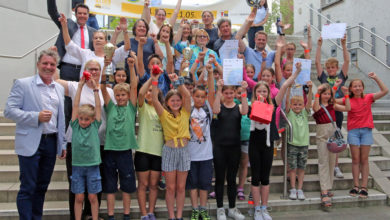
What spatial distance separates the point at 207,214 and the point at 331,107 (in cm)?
259

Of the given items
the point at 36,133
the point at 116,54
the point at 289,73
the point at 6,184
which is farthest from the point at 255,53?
the point at 6,184

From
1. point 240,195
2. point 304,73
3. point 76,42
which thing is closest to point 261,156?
point 240,195

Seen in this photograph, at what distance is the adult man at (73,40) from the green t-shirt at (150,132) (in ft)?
3.41

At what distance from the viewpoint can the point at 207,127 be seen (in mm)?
3998

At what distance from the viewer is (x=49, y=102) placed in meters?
3.38

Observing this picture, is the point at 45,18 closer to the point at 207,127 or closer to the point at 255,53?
the point at 255,53

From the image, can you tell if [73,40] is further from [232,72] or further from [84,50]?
[232,72]

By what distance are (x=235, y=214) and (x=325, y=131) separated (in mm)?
1936

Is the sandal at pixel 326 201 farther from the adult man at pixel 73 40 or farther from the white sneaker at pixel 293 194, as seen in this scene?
the adult man at pixel 73 40

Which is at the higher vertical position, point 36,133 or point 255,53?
point 255,53

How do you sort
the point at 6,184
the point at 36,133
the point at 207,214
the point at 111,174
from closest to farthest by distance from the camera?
1. the point at 36,133
2. the point at 111,174
3. the point at 207,214
4. the point at 6,184

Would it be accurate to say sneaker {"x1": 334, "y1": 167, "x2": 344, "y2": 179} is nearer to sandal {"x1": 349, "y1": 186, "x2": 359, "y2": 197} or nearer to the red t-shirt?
sandal {"x1": 349, "y1": 186, "x2": 359, "y2": 197}

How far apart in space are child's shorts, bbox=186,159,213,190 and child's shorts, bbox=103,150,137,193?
0.74m

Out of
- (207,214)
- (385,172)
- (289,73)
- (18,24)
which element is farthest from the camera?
(18,24)
